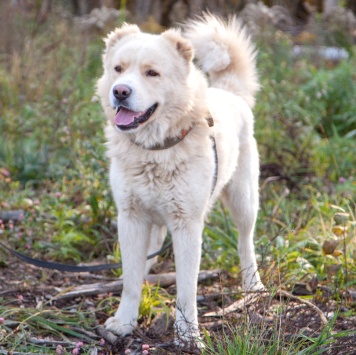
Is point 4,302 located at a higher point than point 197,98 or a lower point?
lower

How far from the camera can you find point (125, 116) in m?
3.30

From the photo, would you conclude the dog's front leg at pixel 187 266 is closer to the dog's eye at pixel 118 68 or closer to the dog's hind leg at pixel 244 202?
the dog's hind leg at pixel 244 202

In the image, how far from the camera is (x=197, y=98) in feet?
11.5

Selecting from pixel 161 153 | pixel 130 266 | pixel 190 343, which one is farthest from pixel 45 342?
pixel 161 153

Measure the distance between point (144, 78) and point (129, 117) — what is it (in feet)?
0.74

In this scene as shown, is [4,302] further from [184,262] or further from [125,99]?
[125,99]

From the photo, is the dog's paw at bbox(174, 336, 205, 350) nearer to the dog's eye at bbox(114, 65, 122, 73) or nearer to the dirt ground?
the dirt ground

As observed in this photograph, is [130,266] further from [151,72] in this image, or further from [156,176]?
[151,72]

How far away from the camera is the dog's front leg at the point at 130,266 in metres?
3.47

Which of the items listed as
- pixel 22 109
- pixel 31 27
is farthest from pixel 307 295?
pixel 31 27

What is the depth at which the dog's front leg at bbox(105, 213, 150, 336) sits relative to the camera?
347 cm

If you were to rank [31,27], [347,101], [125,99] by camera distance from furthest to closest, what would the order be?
[31,27] < [347,101] < [125,99]

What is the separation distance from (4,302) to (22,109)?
319 centimetres

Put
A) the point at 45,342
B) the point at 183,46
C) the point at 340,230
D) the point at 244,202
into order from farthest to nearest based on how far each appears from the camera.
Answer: the point at 244,202
the point at 340,230
the point at 183,46
the point at 45,342
